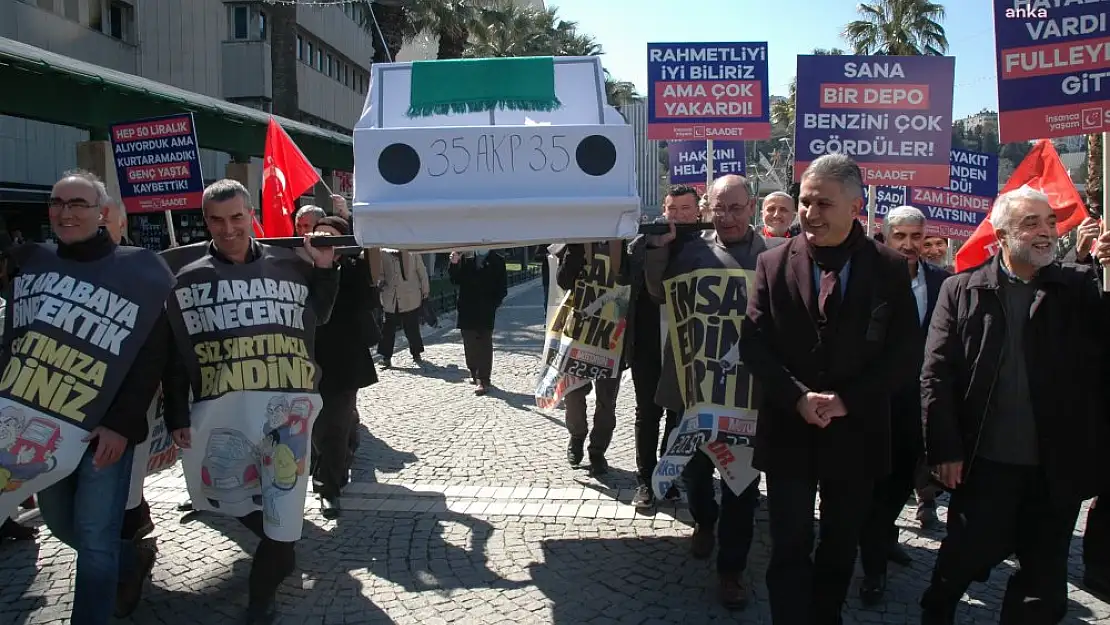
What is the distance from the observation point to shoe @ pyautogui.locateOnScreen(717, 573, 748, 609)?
152 inches

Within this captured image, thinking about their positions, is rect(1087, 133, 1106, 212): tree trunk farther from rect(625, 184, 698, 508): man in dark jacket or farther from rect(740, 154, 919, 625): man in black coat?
rect(740, 154, 919, 625): man in black coat

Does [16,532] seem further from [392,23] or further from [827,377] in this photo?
[392,23]

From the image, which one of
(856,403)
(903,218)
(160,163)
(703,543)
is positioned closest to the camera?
Result: (856,403)

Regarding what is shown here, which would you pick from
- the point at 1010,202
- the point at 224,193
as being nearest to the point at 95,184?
the point at 224,193

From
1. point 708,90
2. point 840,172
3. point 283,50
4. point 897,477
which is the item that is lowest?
point 897,477

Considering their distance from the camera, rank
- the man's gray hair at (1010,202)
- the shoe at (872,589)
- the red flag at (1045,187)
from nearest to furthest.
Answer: the man's gray hair at (1010,202) → the shoe at (872,589) → the red flag at (1045,187)

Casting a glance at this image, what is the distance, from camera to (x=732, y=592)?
389cm

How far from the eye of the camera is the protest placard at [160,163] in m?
8.66

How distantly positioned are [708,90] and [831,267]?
18.8 ft

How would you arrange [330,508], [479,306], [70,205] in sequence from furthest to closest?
1. [479,306]
2. [330,508]
3. [70,205]

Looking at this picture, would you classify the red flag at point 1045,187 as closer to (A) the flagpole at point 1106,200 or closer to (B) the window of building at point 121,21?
(A) the flagpole at point 1106,200

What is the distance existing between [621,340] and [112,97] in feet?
36.1

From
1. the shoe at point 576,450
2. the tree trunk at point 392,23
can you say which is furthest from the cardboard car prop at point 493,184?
the tree trunk at point 392,23

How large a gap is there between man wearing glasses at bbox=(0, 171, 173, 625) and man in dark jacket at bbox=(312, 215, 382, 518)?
5.52 feet
